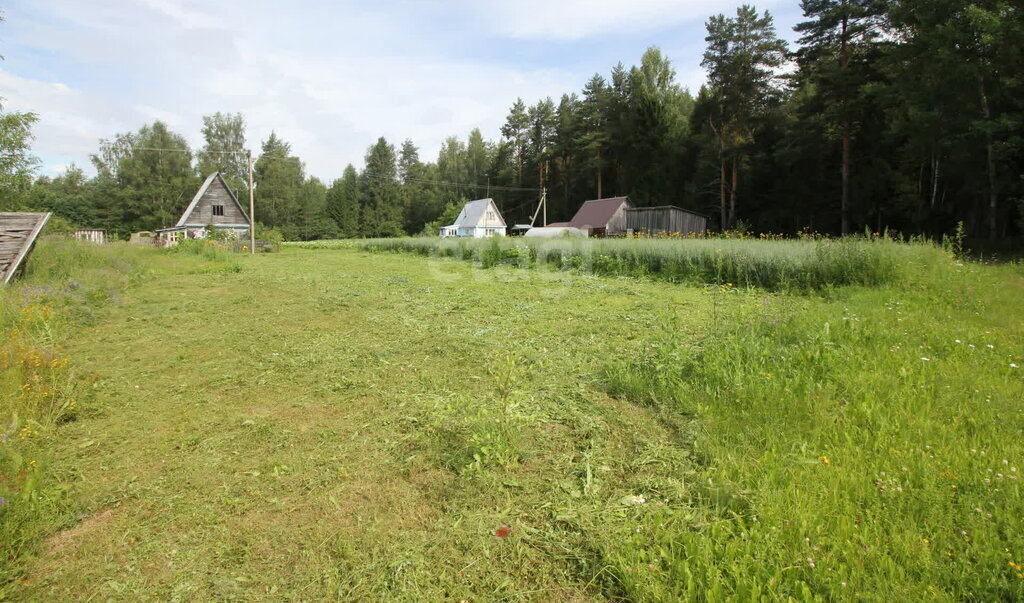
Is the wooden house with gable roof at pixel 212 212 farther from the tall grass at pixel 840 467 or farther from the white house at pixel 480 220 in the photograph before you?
the tall grass at pixel 840 467

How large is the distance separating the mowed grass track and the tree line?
662 inches

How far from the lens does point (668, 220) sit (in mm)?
28516

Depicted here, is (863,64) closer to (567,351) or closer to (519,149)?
(567,351)


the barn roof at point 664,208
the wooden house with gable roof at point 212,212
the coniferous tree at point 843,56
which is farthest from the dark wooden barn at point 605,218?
the wooden house with gable roof at point 212,212

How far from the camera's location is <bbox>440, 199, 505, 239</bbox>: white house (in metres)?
47.8

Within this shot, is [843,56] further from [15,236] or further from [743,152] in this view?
[15,236]

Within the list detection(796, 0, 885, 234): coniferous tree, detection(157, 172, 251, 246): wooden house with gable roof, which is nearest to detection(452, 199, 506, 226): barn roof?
detection(157, 172, 251, 246): wooden house with gable roof

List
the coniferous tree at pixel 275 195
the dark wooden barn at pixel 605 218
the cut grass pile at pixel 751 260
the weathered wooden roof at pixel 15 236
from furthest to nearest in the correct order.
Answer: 1. the coniferous tree at pixel 275 195
2. the dark wooden barn at pixel 605 218
3. the cut grass pile at pixel 751 260
4. the weathered wooden roof at pixel 15 236

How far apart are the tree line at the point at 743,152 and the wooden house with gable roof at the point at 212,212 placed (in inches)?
315

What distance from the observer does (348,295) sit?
10141 millimetres

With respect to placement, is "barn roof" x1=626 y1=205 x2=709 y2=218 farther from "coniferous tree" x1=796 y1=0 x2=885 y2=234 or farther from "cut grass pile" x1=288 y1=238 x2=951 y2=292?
"cut grass pile" x1=288 y1=238 x2=951 y2=292

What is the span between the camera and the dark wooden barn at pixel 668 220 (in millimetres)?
28344

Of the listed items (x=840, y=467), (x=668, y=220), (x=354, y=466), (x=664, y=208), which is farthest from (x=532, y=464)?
(x=664, y=208)

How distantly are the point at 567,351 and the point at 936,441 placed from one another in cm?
319
